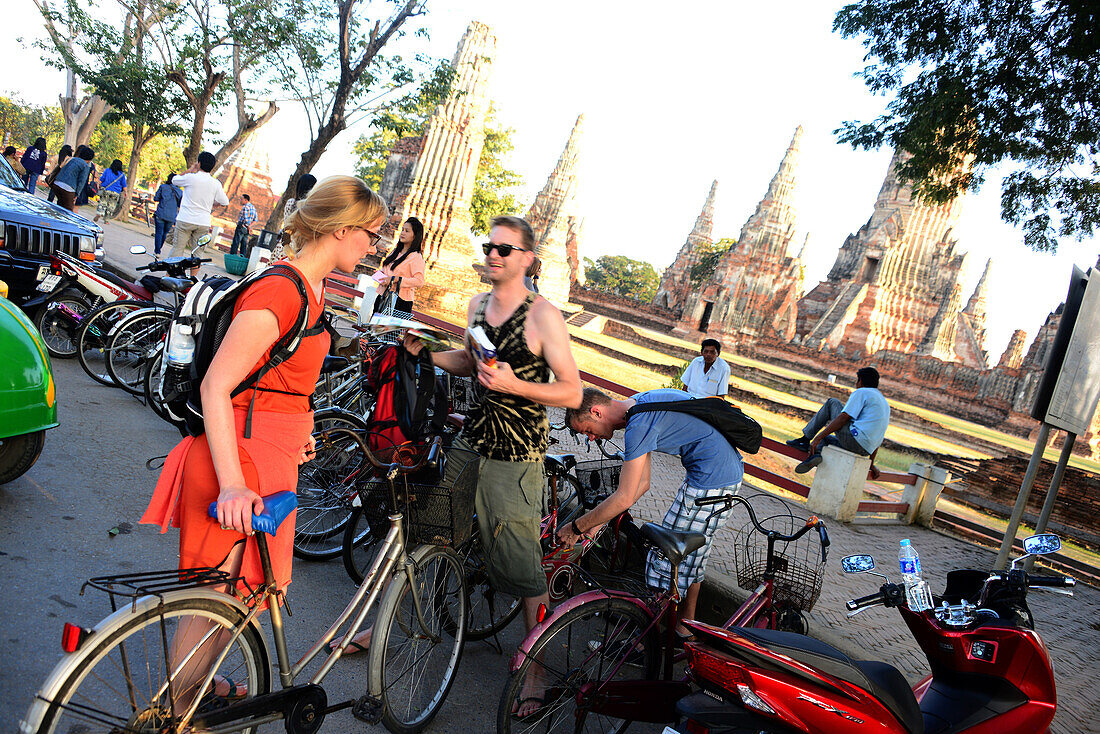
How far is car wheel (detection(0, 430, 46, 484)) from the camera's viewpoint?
151 inches

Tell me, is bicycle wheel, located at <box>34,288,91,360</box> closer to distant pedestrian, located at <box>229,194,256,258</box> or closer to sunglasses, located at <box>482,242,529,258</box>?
sunglasses, located at <box>482,242,529,258</box>

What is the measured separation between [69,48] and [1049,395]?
25.4m

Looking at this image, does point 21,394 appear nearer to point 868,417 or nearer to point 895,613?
point 895,613

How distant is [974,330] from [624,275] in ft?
133

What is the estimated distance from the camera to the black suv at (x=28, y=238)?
6.43 m

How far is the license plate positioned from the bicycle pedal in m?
5.95

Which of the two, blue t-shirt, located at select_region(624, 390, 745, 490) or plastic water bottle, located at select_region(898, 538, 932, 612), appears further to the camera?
blue t-shirt, located at select_region(624, 390, 745, 490)

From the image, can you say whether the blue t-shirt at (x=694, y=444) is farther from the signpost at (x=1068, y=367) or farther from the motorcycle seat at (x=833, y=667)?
the signpost at (x=1068, y=367)

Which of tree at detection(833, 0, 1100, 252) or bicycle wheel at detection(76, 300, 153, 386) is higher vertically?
tree at detection(833, 0, 1100, 252)

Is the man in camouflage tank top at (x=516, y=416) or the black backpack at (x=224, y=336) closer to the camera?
the black backpack at (x=224, y=336)

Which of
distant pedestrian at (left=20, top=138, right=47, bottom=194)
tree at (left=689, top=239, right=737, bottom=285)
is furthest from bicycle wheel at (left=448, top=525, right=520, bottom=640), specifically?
tree at (left=689, top=239, right=737, bottom=285)

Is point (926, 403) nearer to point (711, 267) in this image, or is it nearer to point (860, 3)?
point (711, 267)

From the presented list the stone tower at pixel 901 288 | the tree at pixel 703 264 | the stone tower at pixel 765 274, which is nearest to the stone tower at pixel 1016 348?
the stone tower at pixel 901 288

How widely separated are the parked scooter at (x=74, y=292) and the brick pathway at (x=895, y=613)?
439 centimetres
